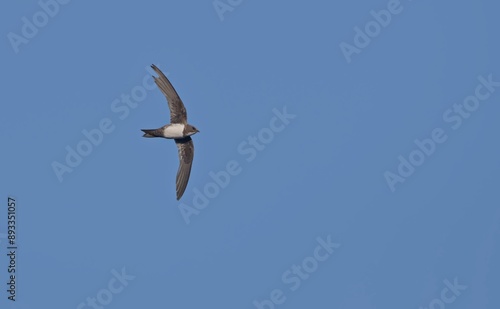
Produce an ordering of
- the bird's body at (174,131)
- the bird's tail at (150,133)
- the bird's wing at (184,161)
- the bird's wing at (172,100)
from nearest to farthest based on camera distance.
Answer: the bird's tail at (150,133) → the bird's body at (174,131) → the bird's wing at (172,100) → the bird's wing at (184,161)

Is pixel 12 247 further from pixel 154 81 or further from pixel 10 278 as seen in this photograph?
pixel 154 81

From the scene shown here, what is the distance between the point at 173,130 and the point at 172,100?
1.01 meters

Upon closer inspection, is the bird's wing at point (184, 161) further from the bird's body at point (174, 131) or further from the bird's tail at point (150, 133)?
the bird's tail at point (150, 133)

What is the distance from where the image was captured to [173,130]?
39688 millimetres

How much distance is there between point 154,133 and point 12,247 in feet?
21.3

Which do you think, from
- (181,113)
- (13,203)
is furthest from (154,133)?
(13,203)

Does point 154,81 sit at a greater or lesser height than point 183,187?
greater

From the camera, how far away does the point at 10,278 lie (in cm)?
4091

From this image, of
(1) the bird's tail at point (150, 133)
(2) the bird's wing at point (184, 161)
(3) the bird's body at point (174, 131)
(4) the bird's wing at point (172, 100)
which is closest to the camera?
(1) the bird's tail at point (150, 133)

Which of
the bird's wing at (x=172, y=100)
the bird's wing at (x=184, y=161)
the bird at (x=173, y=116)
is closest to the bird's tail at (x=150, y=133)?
the bird at (x=173, y=116)

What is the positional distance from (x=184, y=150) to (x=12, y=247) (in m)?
6.72

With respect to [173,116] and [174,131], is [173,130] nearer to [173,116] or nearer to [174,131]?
[174,131]

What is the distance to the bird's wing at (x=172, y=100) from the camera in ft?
131

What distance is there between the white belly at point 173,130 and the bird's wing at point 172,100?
0.62ft
